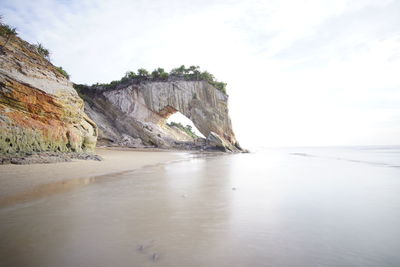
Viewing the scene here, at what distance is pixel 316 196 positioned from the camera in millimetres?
4207

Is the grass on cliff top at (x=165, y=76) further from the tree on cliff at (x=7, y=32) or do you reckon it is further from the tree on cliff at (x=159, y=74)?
the tree on cliff at (x=7, y=32)

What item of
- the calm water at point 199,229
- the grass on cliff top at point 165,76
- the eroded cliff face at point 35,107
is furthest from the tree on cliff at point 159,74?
the calm water at point 199,229

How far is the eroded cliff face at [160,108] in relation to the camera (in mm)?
23641

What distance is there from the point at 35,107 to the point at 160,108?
688 inches

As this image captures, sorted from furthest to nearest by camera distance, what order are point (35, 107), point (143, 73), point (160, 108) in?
point (143, 73), point (160, 108), point (35, 107)

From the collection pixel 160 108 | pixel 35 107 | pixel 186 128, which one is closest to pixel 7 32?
pixel 35 107

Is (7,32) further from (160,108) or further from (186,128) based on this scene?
(186,128)

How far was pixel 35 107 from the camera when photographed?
8188 mm

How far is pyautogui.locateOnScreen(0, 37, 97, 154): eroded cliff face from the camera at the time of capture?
7102mm

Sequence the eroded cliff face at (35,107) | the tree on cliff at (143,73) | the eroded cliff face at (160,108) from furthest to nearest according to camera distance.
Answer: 1. the tree on cliff at (143,73)
2. the eroded cliff face at (160,108)
3. the eroded cliff face at (35,107)

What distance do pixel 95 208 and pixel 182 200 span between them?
1530 mm

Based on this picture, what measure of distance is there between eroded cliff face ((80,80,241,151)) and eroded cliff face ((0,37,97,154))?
13.1 metres

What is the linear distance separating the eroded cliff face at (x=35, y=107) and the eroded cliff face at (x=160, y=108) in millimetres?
13144

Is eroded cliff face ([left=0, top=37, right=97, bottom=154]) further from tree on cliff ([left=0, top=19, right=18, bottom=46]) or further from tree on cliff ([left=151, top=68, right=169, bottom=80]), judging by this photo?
tree on cliff ([left=151, top=68, right=169, bottom=80])
